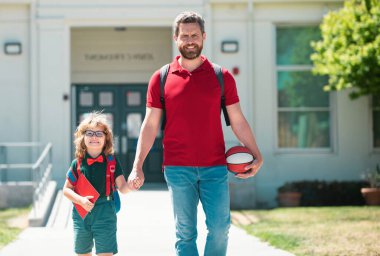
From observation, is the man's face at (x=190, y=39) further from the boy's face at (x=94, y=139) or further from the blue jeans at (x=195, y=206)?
the boy's face at (x=94, y=139)

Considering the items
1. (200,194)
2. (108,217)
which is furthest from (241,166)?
(108,217)

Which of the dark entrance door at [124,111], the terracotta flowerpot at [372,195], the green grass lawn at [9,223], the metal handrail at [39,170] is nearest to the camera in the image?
the green grass lawn at [9,223]

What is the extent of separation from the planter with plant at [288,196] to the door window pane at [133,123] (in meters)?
4.30

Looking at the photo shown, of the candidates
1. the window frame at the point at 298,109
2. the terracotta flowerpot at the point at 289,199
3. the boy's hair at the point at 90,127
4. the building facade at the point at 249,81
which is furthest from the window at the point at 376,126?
the boy's hair at the point at 90,127

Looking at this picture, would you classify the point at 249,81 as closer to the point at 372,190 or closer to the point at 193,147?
the point at 372,190

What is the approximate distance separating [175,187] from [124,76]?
11.9m

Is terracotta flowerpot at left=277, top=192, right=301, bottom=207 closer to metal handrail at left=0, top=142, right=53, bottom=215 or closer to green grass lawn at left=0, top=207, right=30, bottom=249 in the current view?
metal handrail at left=0, top=142, right=53, bottom=215

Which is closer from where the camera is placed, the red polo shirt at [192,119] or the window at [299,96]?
the red polo shirt at [192,119]

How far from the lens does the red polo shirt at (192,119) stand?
200 inches

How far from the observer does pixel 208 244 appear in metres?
5.10

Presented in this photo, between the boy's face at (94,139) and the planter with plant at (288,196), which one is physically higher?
the boy's face at (94,139)

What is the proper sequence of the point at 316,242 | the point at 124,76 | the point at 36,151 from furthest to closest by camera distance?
the point at 124,76 → the point at 36,151 → the point at 316,242

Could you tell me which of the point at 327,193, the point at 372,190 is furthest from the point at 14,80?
the point at 372,190

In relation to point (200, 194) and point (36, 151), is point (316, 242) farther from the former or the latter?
point (36, 151)
